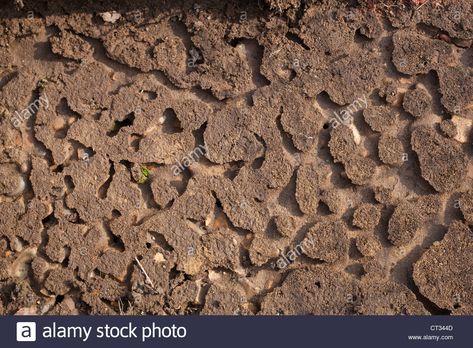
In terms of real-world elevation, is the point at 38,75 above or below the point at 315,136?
above

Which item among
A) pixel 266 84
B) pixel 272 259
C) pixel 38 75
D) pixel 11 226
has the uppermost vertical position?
pixel 38 75

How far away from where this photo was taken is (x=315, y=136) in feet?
13.0

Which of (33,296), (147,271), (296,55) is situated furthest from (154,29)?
(33,296)

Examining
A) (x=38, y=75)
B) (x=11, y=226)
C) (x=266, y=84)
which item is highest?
(x=38, y=75)

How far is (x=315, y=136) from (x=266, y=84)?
1.40 feet

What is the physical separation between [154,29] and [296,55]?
0.87m

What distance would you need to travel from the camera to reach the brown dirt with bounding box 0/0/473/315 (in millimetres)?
3863

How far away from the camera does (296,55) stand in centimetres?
398

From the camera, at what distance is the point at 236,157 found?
3945 millimetres

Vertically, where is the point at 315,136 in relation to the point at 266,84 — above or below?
below

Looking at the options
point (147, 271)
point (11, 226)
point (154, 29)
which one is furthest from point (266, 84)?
point (11, 226)

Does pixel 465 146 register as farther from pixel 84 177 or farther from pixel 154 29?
pixel 84 177

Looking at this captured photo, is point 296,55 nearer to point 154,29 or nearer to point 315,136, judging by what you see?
point 315,136

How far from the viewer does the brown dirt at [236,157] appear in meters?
3.86
